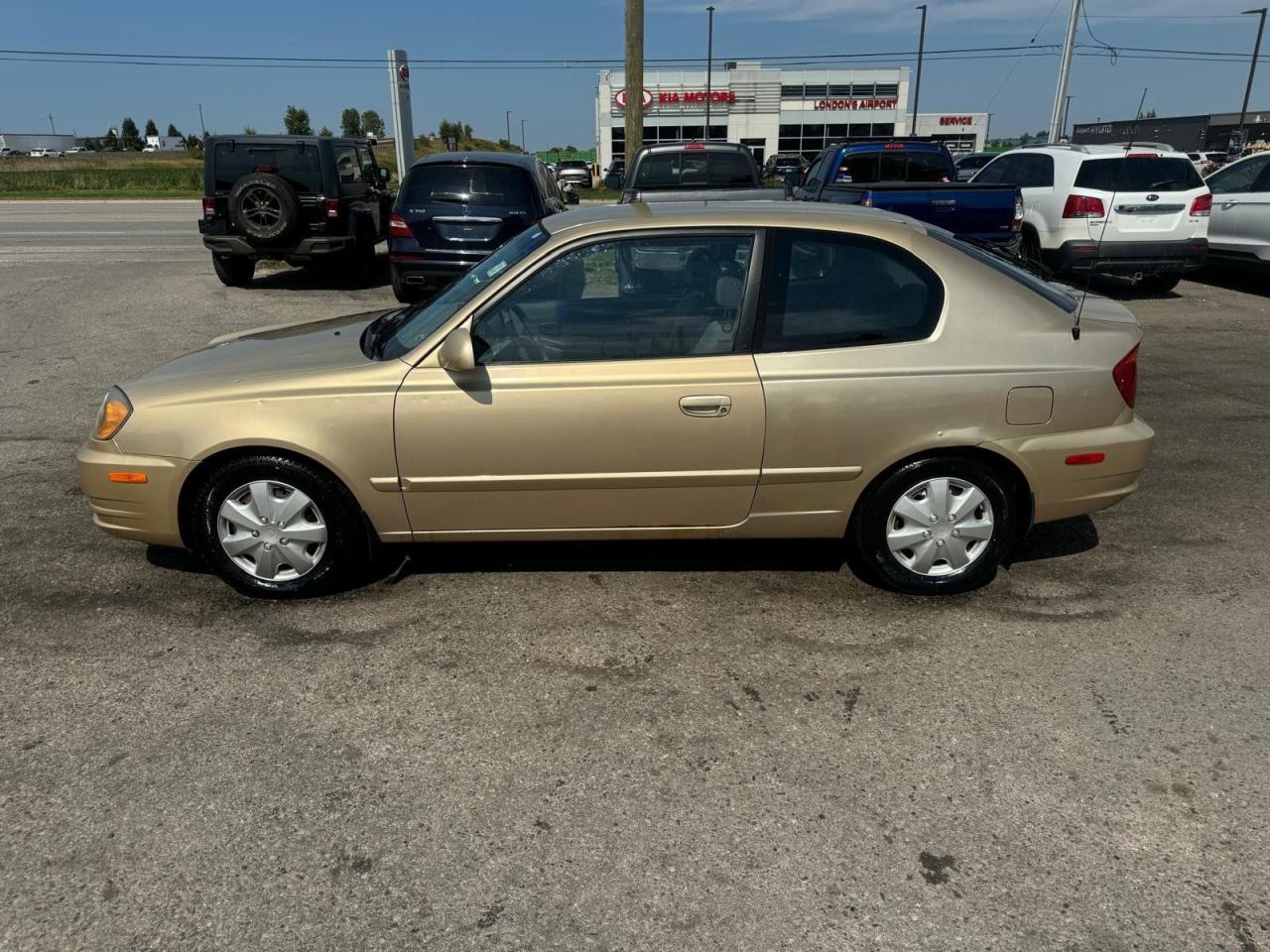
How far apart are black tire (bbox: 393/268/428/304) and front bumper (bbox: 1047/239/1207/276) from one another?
7.66 m

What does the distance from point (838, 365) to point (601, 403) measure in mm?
952

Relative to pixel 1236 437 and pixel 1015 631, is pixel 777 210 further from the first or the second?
pixel 1236 437

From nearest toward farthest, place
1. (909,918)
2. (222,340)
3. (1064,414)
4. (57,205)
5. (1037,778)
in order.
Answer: (909,918) → (1037,778) → (1064,414) → (222,340) → (57,205)

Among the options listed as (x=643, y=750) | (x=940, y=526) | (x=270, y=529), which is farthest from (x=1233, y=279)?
(x=270, y=529)

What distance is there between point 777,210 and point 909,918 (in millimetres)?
2760

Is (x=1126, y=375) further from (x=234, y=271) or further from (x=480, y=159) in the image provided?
(x=234, y=271)

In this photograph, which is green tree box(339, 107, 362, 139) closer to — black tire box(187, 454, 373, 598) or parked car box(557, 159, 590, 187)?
parked car box(557, 159, 590, 187)

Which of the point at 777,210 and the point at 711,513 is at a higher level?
the point at 777,210

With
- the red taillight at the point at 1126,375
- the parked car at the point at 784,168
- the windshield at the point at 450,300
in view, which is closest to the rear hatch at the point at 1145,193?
the parked car at the point at 784,168

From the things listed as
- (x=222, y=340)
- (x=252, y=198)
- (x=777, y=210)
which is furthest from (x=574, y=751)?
(x=252, y=198)

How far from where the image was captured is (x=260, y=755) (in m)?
3.01

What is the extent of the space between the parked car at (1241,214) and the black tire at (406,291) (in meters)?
9.89

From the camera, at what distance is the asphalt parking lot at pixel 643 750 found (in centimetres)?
241

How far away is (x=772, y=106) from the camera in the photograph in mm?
75875
